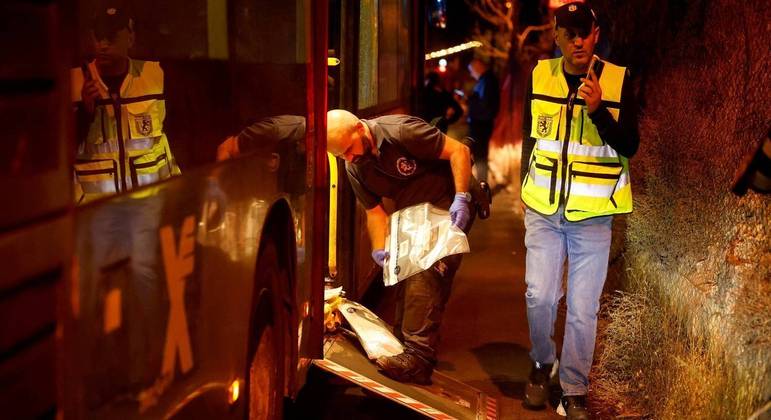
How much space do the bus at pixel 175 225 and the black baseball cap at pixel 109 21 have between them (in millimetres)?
24

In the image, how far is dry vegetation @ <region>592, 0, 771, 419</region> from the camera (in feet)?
14.3

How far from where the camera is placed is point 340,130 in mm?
5367

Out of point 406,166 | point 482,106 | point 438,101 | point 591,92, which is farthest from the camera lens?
point 482,106

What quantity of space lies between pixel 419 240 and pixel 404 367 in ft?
2.23

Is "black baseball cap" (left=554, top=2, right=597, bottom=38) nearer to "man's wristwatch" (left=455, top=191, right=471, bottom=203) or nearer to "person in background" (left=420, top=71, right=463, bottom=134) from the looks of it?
"man's wristwatch" (left=455, top=191, right=471, bottom=203)

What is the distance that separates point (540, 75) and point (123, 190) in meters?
3.18

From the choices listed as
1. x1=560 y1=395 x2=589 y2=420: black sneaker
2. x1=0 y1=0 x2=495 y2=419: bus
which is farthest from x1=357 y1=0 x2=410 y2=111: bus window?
x1=560 y1=395 x2=589 y2=420: black sneaker

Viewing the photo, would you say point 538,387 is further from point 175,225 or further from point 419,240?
point 175,225

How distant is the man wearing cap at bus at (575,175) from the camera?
511cm

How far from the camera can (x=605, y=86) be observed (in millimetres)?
5105

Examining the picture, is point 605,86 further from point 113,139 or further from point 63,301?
point 63,301

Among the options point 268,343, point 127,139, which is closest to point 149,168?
point 127,139

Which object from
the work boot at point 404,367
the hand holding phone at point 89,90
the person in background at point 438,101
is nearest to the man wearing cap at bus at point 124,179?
the hand holding phone at point 89,90

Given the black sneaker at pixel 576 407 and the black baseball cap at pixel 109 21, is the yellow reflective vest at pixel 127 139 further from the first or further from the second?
the black sneaker at pixel 576 407
